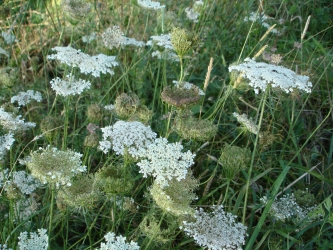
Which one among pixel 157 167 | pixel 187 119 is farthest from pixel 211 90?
pixel 157 167

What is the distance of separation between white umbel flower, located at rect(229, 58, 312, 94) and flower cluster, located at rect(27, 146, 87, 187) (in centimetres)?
77

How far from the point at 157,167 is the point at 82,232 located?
0.90 meters

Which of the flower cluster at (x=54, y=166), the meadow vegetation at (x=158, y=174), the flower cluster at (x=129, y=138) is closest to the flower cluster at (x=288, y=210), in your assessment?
the meadow vegetation at (x=158, y=174)

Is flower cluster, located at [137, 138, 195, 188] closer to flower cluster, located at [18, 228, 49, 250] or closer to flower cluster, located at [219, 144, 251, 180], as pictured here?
flower cluster, located at [219, 144, 251, 180]

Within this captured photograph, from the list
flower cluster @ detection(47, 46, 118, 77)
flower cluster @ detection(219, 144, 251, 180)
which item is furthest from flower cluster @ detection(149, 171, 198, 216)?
flower cluster @ detection(47, 46, 118, 77)

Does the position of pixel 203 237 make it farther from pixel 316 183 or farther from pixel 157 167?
pixel 316 183

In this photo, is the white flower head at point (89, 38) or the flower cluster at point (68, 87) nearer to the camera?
the flower cluster at point (68, 87)

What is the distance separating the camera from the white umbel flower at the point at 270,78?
188 centimetres

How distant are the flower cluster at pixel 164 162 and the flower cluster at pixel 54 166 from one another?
0.80 ft

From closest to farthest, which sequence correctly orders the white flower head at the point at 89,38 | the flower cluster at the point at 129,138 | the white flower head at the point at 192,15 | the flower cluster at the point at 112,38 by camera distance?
the flower cluster at the point at 129,138 → the flower cluster at the point at 112,38 → the white flower head at the point at 89,38 → the white flower head at the point at 192,15

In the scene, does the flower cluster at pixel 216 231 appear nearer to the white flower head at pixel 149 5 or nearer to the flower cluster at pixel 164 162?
the flower cluster at pixel 164 162

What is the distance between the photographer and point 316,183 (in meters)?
2.61

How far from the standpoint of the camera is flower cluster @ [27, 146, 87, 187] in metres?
1.58

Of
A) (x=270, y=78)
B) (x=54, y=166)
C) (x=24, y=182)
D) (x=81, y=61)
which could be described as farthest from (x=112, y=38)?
(x=54, y=166)
